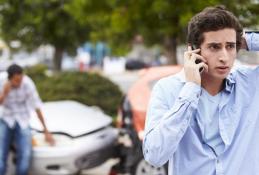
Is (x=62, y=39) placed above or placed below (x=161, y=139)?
below

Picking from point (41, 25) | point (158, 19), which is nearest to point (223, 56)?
point (158, 19)

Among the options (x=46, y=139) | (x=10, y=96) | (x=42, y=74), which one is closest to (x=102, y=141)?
(x=46, y=139)

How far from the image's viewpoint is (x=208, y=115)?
204 centimetres

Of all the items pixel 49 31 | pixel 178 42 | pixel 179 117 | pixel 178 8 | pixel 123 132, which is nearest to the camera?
pixel 179 117

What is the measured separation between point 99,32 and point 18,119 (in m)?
4.92

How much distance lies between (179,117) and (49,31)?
11.0 metres

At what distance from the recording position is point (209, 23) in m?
2.05

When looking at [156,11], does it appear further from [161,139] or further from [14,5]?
[161,139]

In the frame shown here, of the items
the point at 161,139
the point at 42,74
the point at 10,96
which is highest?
the point at 161,139

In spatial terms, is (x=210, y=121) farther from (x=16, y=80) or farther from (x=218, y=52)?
(x=16, y=80)

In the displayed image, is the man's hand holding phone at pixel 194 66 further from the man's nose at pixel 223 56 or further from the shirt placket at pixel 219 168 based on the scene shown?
the shirt placket at pixel 219 168

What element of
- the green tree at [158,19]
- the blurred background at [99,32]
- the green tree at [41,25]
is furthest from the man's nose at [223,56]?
the green tree at [41,25]

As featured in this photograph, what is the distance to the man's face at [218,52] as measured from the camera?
2.04 meters

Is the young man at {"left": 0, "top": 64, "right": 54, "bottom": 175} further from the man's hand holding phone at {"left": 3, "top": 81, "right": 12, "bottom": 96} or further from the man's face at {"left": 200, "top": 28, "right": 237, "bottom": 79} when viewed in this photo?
the man's face at {"left": 200, "top": 28, "right": 237, "bottom": 79}
